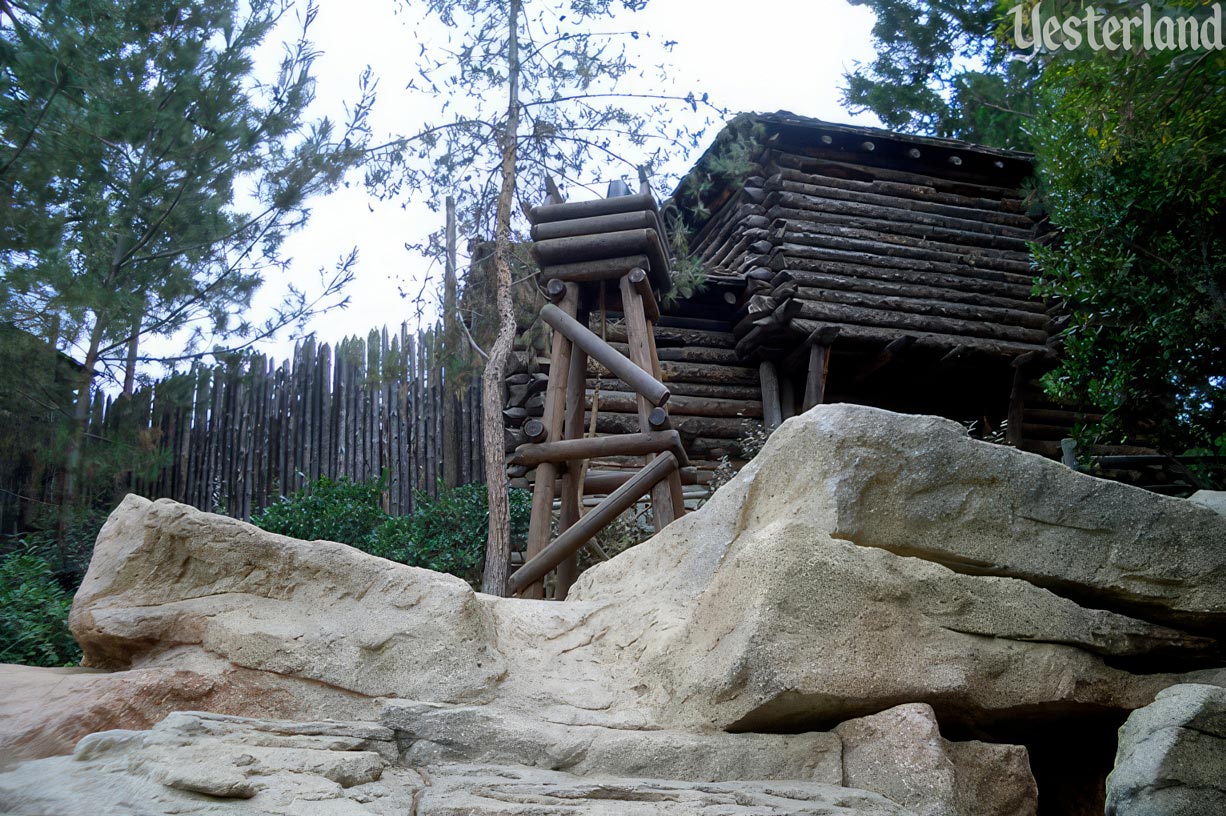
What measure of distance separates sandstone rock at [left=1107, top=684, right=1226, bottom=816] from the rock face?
1.04ft

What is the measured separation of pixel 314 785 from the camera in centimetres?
254

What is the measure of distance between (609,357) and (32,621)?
462cm

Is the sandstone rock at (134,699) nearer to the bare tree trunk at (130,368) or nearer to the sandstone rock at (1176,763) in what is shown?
the sandstone rock at (1176,763)

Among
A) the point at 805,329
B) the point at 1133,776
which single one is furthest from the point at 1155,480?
the point at 1133,776

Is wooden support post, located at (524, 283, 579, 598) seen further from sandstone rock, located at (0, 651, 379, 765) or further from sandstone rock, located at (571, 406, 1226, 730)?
sandstone rock, located at (0, 651, 379, 765)

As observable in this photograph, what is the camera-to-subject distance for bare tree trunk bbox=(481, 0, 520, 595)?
822 cm

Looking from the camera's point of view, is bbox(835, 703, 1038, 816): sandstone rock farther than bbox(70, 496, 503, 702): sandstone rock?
No

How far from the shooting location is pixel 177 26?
31.3 ft

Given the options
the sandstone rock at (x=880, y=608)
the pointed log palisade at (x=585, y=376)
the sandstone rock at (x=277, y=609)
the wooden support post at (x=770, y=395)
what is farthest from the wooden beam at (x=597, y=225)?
A: the wooden support post at (x=770, y=395)

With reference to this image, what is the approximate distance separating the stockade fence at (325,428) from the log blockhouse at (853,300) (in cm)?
187

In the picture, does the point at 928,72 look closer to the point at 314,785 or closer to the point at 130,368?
the point at 130,368

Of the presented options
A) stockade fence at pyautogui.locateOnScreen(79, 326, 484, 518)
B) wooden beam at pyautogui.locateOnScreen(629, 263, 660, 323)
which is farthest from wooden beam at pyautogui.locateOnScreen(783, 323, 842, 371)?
wooden beam at pyautogui.locateOnScreen(629, 263, 660, 323)

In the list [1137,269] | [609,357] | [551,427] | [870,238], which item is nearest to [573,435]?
[551,427]

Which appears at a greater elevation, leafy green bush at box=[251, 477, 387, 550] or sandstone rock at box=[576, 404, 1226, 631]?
leafy green bush at box=[251, 477, 387, 550]
